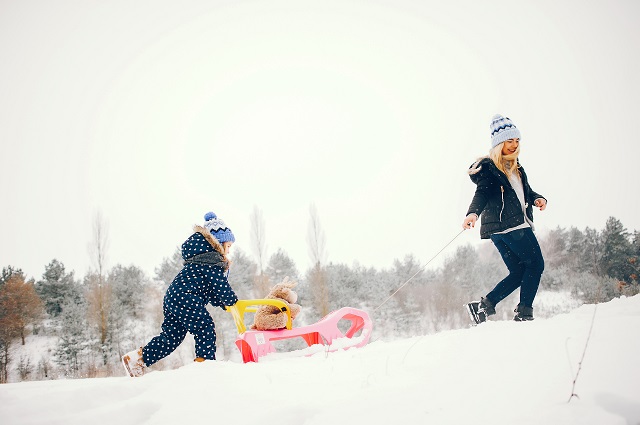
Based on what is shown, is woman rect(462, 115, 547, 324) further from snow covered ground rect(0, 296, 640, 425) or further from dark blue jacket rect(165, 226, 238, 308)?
dark blue jacket rect(165, 226, 238, 308)

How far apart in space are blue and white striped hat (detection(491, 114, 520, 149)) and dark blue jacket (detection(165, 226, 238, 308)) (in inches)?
116

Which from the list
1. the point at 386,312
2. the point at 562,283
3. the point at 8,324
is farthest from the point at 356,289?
the point at 8,324

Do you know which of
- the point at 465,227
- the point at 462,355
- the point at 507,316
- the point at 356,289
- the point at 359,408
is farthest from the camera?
the point at 356,289

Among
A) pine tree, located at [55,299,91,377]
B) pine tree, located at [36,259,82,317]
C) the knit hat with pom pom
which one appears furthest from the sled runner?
pine tree, located at [36,259,82,317]

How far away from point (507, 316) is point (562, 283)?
168 inches

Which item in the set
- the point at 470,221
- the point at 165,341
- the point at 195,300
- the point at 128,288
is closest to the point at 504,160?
the point at 470,221

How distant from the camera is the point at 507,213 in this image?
3377 millimetres

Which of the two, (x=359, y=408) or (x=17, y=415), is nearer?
(x=359, y=408)

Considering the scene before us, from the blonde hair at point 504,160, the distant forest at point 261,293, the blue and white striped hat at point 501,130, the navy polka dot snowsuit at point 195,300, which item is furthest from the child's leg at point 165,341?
the distant forest at point 261,293

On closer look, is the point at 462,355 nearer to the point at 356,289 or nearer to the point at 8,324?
the point at 8,324

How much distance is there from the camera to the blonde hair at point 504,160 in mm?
3523

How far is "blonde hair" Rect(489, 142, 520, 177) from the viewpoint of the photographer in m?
3.52

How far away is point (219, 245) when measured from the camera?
3570 mm

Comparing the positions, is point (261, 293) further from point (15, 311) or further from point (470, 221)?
point (470, 221)
